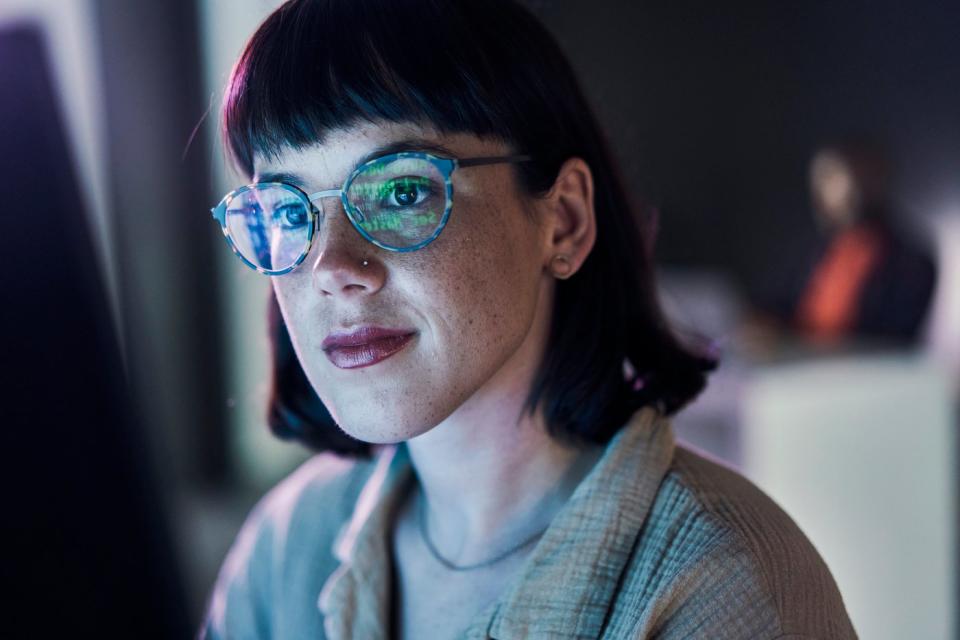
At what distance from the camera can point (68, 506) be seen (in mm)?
495

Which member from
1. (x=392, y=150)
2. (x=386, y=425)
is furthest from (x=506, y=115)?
(x=386, y=425)

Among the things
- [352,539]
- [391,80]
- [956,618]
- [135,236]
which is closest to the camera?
[391,80]

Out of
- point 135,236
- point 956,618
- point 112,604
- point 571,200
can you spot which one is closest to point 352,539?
point 571,200

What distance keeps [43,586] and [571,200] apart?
29.7 inches

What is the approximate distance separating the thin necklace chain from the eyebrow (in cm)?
44

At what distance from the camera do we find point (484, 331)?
1.00 metres

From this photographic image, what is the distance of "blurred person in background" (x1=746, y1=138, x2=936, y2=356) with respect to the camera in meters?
3.78

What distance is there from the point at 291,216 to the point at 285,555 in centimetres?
53

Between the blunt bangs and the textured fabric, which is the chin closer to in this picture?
the textured fabric

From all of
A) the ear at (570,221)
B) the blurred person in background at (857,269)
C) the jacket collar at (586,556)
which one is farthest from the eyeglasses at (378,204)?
the blurred person in background at (857,269)

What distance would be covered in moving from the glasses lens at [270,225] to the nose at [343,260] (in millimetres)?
22

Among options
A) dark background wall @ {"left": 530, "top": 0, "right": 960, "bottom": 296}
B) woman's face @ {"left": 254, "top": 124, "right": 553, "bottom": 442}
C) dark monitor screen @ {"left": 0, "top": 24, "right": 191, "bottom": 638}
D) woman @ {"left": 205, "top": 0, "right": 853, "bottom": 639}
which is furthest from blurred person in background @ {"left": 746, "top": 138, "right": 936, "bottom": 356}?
dark monitor screen @ {"left": 0, "top": 24, "right": 191, "bottom": 638}

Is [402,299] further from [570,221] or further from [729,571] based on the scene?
[729,571]

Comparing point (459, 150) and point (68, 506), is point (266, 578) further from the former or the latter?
point (68, 506)
